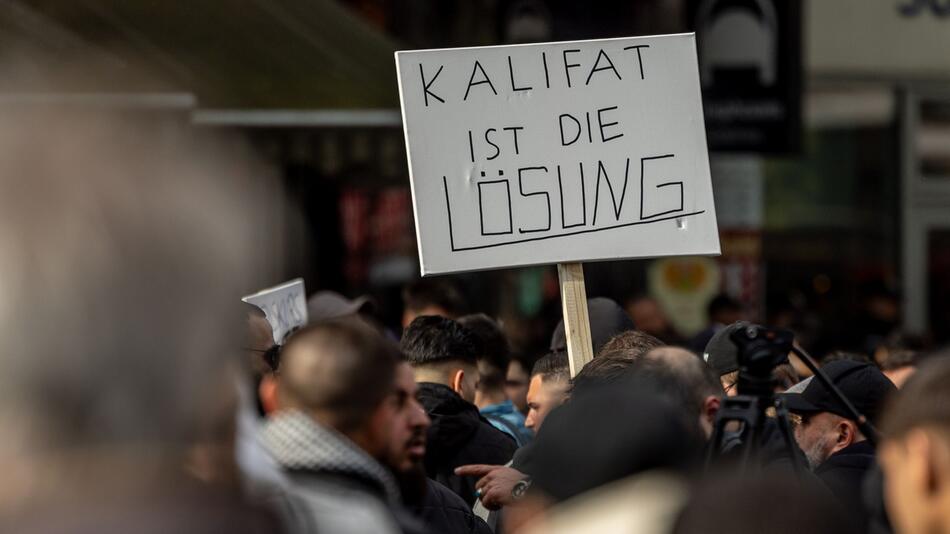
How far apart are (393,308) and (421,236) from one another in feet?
21.3

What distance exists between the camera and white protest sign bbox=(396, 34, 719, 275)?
4402 mm

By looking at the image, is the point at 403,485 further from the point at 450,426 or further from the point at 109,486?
the point at 450,426

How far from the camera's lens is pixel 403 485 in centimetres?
290

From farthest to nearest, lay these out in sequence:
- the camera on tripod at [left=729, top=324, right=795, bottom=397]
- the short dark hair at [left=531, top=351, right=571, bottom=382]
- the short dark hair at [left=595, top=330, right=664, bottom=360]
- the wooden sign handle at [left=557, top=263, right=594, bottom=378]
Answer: the short dark hair at [left=531, top=351, right=571, bottom=382]
the wooden sign handle at [left=557, top=263, right=594, bottom=378]
the short dark hair at [left=595, top=330, right=664, bottom=360]
the camera on tripod at [left=729, top=324, right=795, bottom=397]

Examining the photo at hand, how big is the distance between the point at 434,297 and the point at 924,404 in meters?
4.47

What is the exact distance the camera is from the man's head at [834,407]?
4254mm

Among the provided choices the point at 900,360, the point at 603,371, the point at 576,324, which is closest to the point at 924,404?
the point at 603,371

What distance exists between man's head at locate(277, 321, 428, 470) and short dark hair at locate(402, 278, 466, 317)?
12.5 ft

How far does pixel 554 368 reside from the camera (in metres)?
4.70

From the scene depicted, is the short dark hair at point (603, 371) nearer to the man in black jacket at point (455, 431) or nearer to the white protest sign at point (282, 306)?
the man in black jacket at point (455, 431)

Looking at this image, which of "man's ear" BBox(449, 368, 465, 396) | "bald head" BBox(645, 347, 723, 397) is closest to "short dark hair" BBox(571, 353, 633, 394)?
"bald head" BBox(645, 347, 723, 397)

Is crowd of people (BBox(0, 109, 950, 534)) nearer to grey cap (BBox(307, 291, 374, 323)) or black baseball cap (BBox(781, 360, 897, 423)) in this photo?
black baseball cap (BBox(781, 360, 897, 423))

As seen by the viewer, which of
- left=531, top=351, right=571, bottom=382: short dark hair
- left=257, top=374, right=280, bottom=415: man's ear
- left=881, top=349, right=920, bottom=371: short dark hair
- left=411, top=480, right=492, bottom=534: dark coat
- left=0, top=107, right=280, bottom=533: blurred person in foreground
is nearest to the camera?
left=0, top=107, right=280, bottom=533: blurred person in foreground

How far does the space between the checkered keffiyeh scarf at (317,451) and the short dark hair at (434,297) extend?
13.0ft
